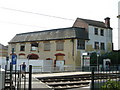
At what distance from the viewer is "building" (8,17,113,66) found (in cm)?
3827

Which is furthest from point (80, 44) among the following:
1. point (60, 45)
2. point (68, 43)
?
point (60, 45)

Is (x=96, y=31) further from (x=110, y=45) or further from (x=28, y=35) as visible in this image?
(x=28, y=35)

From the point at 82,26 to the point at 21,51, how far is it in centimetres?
1552

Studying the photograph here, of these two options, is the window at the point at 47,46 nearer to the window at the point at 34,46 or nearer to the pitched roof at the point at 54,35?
the pitched roof at the point at 54,35

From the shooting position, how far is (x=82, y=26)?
41844 millimetres

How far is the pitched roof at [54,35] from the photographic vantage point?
128 ft

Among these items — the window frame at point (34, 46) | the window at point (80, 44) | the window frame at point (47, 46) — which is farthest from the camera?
the window frame at point (34, 46)

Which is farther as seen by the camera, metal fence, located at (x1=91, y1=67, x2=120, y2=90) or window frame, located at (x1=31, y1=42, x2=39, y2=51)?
window frame, located at (x1=31, y1=42, x2=39, y2=51)

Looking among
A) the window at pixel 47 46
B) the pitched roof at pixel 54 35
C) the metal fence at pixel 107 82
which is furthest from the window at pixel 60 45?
the metal fence at pixel 107 82

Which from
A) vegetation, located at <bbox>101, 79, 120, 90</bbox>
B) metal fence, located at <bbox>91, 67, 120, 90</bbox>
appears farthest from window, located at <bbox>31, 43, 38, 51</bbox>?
vegetation, located at <bbox>101, 79, 120, 90</bbox>

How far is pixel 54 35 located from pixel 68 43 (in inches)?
166

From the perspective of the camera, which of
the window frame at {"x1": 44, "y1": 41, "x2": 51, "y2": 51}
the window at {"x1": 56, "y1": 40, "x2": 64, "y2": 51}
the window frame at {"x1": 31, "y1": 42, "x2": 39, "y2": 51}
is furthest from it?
the window frame at {"x1": 31, "y1": 42, "x2": 39, "y2": 51}

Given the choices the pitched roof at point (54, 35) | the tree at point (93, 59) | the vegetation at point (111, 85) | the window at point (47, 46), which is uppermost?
the pitched roof at point (54, 35)

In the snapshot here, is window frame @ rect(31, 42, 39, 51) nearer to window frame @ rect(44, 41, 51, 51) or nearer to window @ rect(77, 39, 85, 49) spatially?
window frame @ rect(44, 41, 51, 51)
